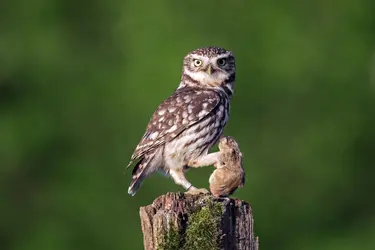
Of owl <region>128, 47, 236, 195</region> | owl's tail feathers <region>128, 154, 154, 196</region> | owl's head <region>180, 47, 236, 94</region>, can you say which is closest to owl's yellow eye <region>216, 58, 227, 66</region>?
owl's head <region>180, 47, 236, 94</region>

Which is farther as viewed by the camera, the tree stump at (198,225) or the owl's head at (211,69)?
the owl's head at (211,69)

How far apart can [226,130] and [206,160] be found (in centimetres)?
788

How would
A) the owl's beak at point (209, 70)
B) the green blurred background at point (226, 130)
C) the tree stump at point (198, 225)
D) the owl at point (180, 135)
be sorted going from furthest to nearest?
the green blurred background at point (226, 130), the owl's beak at point (209, 70), the owl at point (180, 135), the tree stump at point (198, 225)

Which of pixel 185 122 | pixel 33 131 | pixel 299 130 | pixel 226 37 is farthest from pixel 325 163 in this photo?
pixel 185 122

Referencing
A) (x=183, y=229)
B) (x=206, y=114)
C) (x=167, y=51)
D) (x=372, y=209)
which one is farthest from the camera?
(x=372, y=209)

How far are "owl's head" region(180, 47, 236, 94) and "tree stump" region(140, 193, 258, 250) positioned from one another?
9.24 feet

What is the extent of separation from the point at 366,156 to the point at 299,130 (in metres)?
1.50

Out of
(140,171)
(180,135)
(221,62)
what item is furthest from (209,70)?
(140,171)

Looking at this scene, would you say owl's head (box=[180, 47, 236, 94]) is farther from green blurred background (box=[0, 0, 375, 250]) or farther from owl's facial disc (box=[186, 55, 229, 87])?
green blurred background (box=[0, 0, 375, 250])

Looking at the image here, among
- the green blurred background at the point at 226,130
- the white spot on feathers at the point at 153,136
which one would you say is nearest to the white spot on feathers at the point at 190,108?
the white spot on feathers at the point at 153,136

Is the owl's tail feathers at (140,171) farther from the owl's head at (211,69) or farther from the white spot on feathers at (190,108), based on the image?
the owl's head at (211,69)

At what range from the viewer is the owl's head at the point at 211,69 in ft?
33.6

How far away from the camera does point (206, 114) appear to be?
9789mm

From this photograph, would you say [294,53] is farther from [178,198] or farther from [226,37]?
[178,198]
